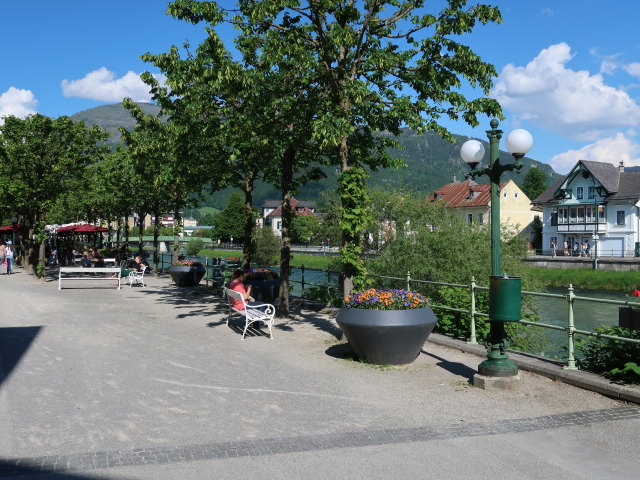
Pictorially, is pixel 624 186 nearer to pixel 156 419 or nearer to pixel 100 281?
pixel 100 281

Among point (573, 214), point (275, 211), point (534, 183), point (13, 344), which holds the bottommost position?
point (13, 344)

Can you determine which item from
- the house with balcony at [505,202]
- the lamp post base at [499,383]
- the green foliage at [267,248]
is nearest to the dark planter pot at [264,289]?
the lamp post base at [499,383]

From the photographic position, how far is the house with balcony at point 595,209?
203ft

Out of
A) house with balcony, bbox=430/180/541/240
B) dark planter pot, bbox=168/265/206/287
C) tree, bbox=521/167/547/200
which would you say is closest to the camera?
dark planter pot, bbox=168/265/206/287

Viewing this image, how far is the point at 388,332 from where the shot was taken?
28.5 ft

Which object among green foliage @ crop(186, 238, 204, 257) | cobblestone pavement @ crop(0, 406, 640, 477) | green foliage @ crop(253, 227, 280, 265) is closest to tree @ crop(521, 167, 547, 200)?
green foliage @ crop(186, 238, 204, 257)

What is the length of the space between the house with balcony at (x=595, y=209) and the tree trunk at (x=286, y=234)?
52.6 metres

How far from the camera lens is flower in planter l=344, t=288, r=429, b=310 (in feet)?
29.5

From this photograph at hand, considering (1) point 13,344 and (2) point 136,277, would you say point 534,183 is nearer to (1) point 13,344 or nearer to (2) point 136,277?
(2) point 136,277

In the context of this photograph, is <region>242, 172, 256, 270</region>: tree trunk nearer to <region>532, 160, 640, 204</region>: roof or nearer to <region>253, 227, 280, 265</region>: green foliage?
<region>253, 227, 280, 265</region>: green foliage

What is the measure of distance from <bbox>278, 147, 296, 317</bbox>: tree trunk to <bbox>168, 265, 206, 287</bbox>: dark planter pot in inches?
353

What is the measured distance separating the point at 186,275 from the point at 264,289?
751cm

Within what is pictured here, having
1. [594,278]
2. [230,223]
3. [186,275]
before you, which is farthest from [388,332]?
[230,223]

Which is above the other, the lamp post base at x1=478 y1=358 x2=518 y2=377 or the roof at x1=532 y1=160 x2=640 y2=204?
the roof at x1=532 y1=160 x2=640 y2=204
